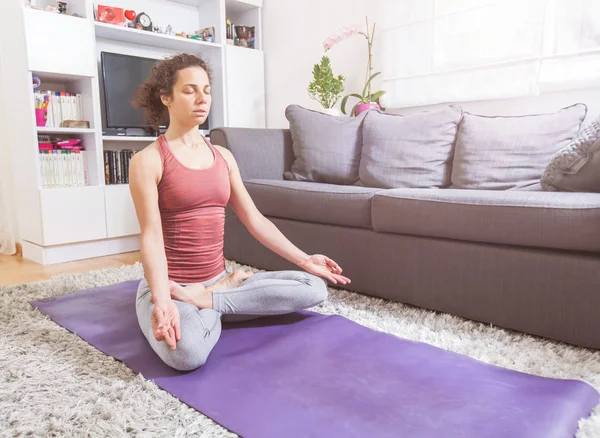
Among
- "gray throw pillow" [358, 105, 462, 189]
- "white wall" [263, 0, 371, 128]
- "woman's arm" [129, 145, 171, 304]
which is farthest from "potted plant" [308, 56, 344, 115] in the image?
"woman's arm" [129, 145, 171, 304]

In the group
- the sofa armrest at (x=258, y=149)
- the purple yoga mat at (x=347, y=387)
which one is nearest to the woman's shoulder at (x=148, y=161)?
the purple yoga mat at (x=347, y=387)

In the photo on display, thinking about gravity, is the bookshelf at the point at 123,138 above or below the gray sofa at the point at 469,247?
above

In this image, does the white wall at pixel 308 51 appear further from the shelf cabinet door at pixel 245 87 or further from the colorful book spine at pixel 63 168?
the colorful book spine at pixel 63 168

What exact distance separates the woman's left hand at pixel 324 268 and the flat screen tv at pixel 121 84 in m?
2.13

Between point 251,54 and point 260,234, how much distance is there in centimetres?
254

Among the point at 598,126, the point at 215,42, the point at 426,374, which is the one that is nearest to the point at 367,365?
the point at 426,374

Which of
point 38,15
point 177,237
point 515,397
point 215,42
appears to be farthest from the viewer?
point 215,42

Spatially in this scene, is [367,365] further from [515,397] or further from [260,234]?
[260,234]

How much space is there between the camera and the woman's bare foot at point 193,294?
144 centimetres

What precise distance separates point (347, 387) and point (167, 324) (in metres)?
0.49

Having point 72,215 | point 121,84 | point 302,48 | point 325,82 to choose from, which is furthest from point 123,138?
point 302,48

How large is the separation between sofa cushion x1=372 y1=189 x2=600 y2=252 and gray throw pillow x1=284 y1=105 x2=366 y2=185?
2.31 ft

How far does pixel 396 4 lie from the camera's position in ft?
9.82

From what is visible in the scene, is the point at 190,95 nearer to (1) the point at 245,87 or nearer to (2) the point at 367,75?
(2) the point at 367,75
